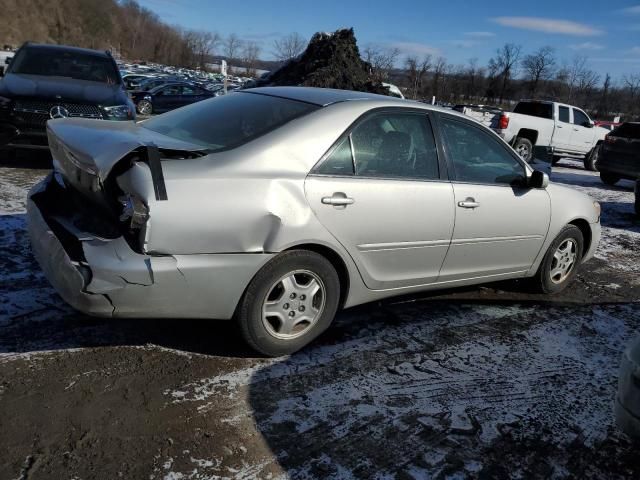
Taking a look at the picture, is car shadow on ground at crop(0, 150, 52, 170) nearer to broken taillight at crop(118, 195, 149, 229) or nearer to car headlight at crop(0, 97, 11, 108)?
car headlight at crop(0, 97, 11, 108)

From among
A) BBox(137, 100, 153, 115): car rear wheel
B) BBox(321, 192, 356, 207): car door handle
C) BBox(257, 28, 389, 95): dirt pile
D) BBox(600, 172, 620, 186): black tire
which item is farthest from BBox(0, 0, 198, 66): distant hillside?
BBox(321, 192, 356, 207): car door handle

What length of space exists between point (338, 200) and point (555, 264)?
2631mm

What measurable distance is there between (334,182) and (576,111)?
1575 cm

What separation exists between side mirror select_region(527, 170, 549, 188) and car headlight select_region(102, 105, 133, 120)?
5674 millimetres

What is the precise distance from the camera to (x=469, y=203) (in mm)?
4020

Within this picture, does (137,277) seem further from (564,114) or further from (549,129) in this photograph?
(564,114)

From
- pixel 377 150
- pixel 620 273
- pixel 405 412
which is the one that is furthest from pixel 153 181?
pixel 620 273

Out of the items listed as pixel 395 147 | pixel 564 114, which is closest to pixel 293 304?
pixel 395 147

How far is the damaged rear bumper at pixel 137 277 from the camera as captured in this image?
280 cm

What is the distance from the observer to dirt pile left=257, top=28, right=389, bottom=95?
571 inches

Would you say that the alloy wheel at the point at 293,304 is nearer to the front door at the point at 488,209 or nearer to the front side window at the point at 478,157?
the front door at the point at 488,209

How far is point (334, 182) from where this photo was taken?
11.0 ft

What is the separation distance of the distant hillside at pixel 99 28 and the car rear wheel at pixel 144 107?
218 feet

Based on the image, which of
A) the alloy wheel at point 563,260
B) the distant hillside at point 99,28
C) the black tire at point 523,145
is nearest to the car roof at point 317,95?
the alloy wheel at point 563,260
